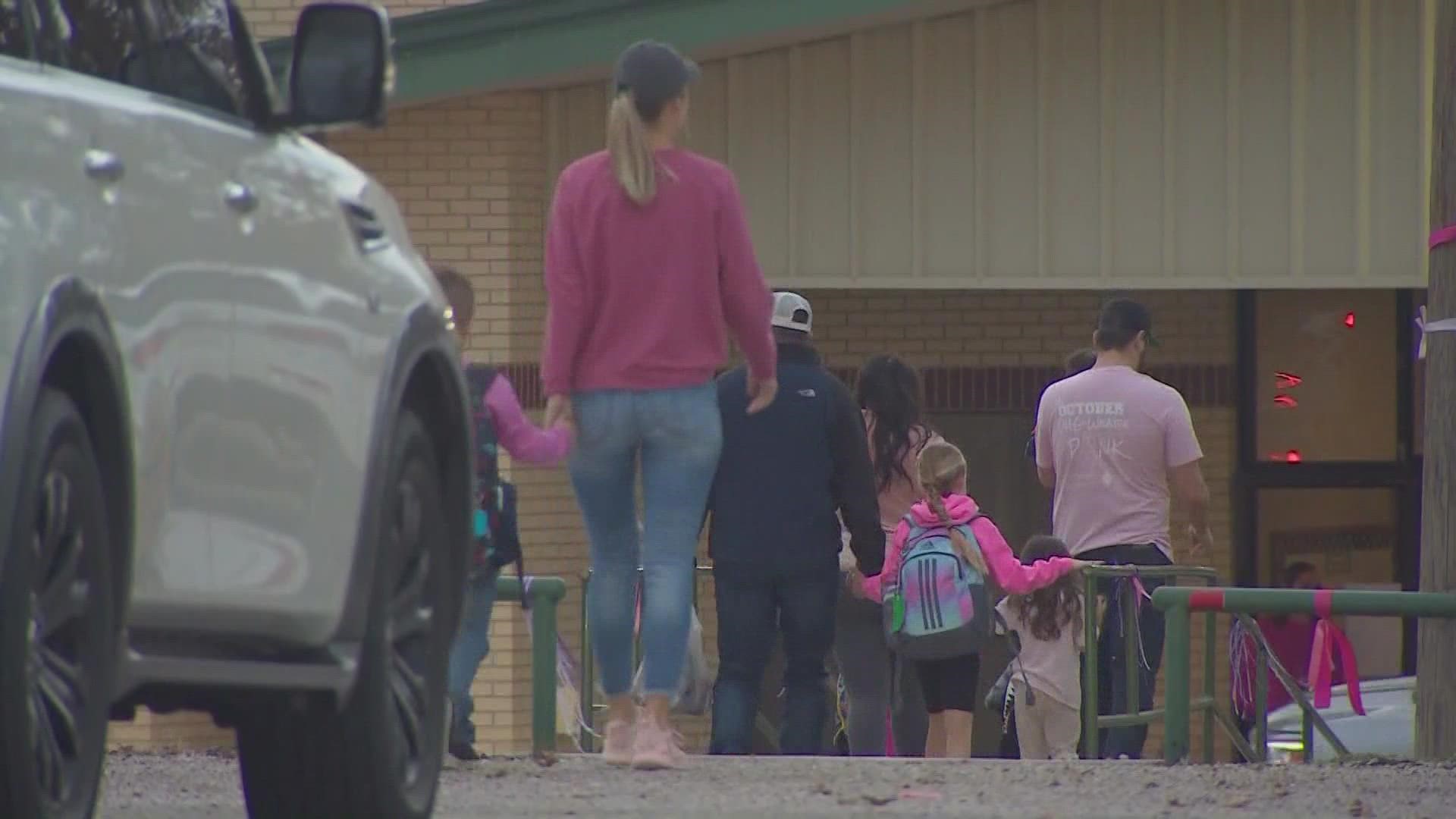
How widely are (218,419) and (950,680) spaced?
6.08 meters

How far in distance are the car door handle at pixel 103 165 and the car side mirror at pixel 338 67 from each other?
867mm

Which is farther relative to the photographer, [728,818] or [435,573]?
[728,818]

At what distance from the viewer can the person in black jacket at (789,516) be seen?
9.27 meters

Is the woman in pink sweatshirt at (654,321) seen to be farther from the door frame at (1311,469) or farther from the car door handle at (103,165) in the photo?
the door frame at (1311,469)

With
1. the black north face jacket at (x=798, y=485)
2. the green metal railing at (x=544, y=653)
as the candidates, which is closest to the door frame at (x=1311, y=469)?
the black north face jacket at (x=798, y=485)

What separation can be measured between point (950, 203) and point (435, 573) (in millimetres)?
8174

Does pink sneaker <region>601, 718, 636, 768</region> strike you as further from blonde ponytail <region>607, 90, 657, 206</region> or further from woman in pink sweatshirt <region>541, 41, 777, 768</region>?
blonde ponytail <region>607, 90, 657, 206</region>

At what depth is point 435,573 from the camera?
617 cm

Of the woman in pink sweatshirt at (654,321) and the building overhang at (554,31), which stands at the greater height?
the building overhang at (554,31)

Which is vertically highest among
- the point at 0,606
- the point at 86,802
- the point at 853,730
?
the point at 0,606

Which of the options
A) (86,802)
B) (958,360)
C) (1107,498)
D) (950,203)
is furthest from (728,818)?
(958,360)

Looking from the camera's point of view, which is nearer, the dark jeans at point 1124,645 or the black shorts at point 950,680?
the black shorts at point 950,680

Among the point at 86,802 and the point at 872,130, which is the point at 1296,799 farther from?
the point at 872,130

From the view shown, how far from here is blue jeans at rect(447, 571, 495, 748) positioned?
8.42m
